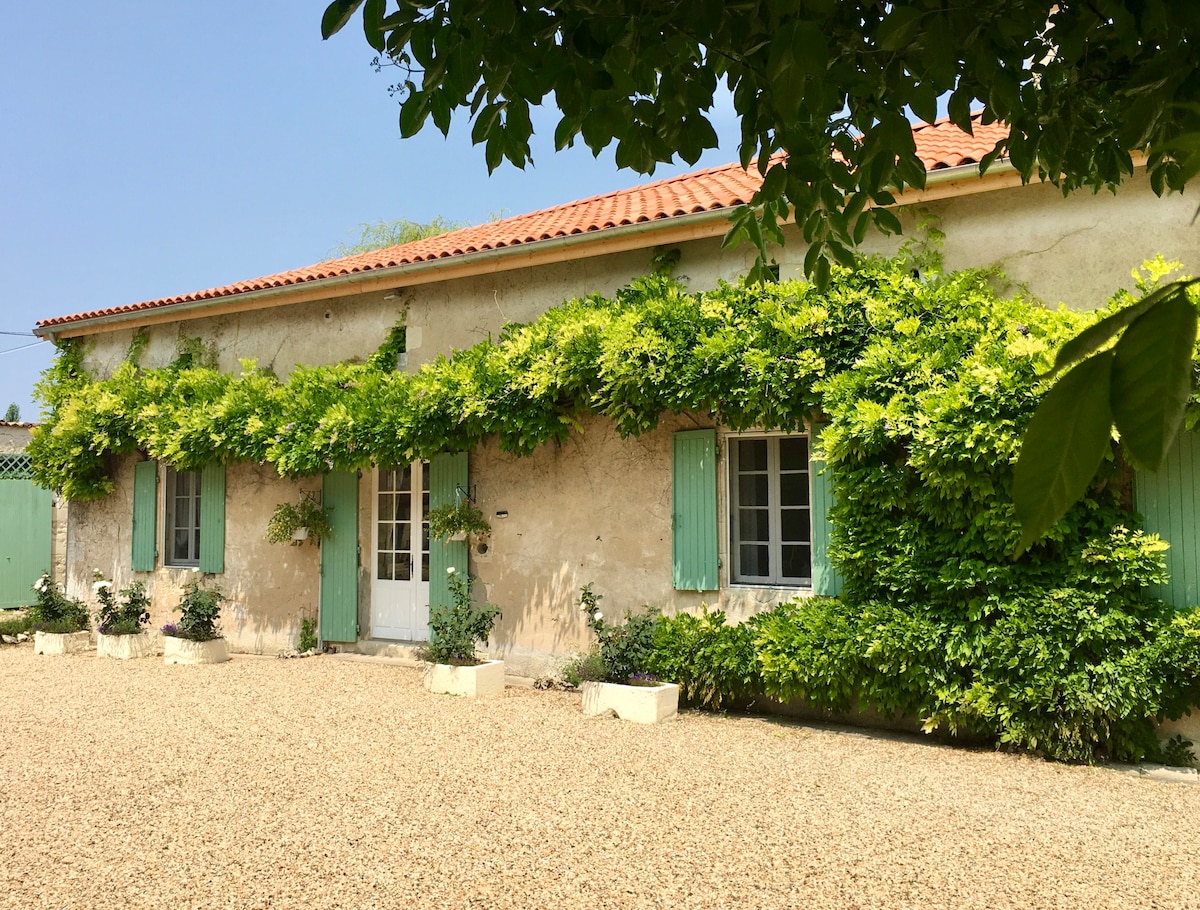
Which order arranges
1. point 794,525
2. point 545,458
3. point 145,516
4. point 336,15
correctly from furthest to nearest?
point 145,516 < point 545,458 < point 794,525 < point 336,15

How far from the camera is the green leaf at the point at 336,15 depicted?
160 cm

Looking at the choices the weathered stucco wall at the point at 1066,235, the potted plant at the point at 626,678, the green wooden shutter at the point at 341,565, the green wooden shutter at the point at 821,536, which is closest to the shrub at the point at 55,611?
the green wooden shutter at the point at 341,565

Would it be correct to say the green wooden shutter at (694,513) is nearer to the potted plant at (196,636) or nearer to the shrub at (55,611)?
the potted plant at (196,636)

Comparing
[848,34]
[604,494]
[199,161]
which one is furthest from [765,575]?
[199,161]

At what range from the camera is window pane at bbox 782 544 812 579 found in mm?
7613

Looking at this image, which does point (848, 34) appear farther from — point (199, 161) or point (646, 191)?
point (199, 161)

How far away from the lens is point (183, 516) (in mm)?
11812

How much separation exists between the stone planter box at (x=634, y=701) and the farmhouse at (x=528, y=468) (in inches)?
37.8

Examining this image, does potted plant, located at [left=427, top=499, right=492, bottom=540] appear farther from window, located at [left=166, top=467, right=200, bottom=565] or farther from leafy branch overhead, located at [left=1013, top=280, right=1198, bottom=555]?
leafy branch overhead, located at [left=1013, top=280, right=1198, bottom=555]

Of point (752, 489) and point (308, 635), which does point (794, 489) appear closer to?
point (752, 489)

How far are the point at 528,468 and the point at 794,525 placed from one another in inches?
109

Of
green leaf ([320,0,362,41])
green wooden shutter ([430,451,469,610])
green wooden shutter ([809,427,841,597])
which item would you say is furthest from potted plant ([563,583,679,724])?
green leaf ([320,0,362,41])

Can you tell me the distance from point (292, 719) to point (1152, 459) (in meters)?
7.60

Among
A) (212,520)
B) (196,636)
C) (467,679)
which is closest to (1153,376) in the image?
(467,679)
